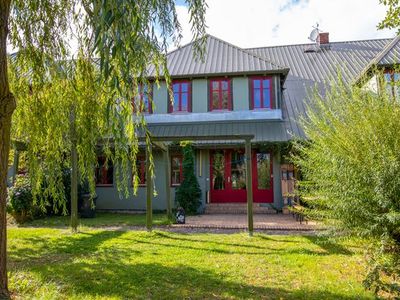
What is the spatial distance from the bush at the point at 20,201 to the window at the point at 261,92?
9.06 metres

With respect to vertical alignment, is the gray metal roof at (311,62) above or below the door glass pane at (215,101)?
above

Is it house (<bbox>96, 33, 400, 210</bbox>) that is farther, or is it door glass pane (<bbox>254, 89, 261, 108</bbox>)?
door glass pane (<bbox>254, 89, 261, 108</bbox>)

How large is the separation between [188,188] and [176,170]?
1.71 meters

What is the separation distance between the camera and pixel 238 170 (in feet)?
47.8

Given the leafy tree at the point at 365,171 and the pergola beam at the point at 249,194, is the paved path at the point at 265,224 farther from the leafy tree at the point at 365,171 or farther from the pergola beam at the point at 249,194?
the leafy tree at the point at 365,171

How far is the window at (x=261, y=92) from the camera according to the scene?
14305 millimetres

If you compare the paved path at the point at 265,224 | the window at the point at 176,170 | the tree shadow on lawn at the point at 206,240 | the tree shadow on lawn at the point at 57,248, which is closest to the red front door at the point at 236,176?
the window at the point at 176,170

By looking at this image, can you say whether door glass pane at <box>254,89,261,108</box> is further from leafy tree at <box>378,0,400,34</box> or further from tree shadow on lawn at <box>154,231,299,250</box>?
leafy tree at <box>378,0,400,34</box>

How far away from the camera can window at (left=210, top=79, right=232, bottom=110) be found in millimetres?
14562

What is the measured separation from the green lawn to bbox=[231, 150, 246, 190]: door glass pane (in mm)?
6155

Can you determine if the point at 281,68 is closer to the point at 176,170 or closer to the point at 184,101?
the point at 184,101

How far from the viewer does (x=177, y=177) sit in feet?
49.1

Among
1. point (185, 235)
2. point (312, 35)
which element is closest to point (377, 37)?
point (312, 35)

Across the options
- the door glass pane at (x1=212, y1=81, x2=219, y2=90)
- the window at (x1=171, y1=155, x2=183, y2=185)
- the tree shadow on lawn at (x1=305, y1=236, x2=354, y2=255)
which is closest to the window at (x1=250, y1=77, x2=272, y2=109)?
the door glass pane at (x1=212, y1=81, x2=219, y2=90)
